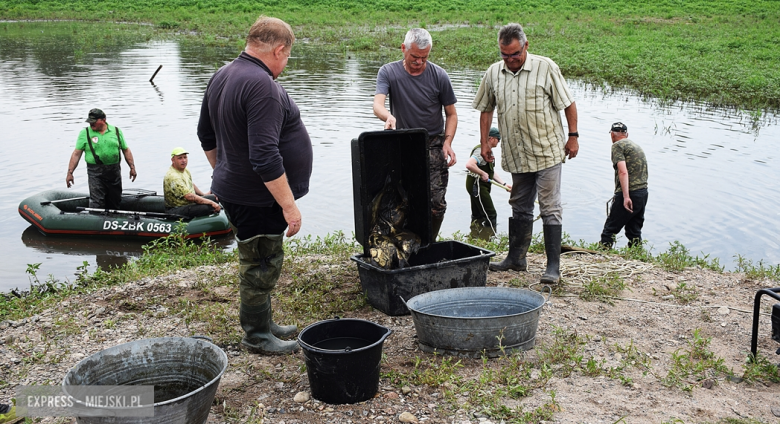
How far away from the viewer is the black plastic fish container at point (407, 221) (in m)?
5.33

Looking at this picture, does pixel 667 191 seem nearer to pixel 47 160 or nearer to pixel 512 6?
pixel 47 160

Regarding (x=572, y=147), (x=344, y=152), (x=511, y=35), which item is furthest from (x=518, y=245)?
(x=344, y=152)

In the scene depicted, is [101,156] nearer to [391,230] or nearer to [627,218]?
[391,230]

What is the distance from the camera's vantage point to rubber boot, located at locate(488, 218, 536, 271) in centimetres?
642

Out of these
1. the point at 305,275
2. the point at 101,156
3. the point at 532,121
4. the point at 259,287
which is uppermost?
the point at 532,121

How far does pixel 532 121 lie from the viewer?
6.00 meters

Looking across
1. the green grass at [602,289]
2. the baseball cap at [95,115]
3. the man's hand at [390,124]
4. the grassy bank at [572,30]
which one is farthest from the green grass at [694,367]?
the grassy bank at [572,30]

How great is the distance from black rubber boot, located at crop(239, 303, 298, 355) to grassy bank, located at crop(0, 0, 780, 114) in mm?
16312

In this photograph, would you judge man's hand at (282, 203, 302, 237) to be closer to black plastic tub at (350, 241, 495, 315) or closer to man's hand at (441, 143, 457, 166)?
black plastic tub at (350, 241, 495, 315)

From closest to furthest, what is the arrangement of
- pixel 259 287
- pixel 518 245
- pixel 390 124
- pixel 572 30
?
pixel 259 287 → pixel 390 124 → pixel 518 245 → pixel 572 30

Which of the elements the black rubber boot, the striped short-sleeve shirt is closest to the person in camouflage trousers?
the striped short-sleeve shirt

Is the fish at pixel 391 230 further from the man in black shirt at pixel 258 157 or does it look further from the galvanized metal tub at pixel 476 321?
the man in black shirt at pixel 258 157

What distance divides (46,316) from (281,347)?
2.39 m

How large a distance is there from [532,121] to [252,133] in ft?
9.27
